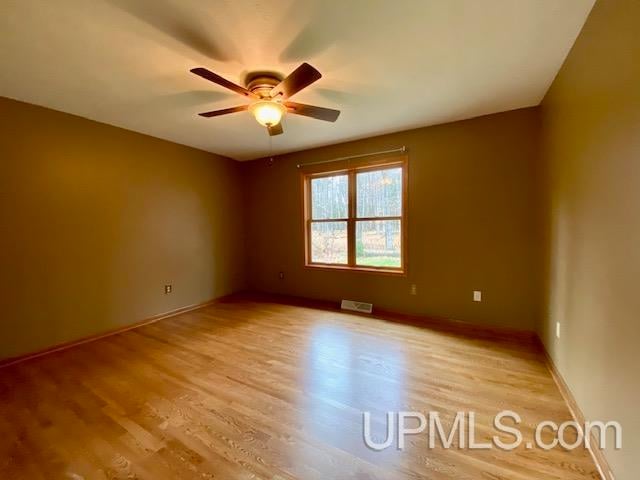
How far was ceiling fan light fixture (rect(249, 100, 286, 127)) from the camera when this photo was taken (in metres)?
2.19

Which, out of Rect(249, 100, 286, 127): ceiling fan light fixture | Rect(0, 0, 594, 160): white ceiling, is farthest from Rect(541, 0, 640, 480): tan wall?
Rect(249, 100, 286, 127): ceiling fan light fixture

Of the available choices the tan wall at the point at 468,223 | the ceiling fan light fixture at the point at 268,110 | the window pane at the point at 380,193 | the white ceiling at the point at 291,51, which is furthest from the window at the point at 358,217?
the ceiling fan light fixture at the point at 268,110

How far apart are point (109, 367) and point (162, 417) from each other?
111 centimetres

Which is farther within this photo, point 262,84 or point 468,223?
point 468,223

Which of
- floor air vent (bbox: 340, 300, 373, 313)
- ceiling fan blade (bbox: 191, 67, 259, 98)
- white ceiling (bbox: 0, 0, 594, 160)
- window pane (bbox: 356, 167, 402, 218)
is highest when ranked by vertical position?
white ceiling (bbox: 0, 0, 594, 160)

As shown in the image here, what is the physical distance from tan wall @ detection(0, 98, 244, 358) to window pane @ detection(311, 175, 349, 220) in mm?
1741

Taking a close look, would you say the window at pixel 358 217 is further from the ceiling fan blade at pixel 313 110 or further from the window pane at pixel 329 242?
the ceiling fan blade at pixel 313 110

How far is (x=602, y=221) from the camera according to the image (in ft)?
4.85

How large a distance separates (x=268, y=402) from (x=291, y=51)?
98.2 inches

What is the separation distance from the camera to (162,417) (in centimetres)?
182

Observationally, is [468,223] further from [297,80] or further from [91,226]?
[91,226]

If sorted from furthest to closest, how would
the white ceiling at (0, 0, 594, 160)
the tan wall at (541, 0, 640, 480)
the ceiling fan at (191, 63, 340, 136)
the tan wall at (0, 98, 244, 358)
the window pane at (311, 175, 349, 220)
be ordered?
the window pane at (311, 175, 349, 220), the tan wall at (0, 98, 244, 358), the ceiling fan at (191, 63, 340, 136), the white ceiling at (0, 0, 594, 160), the tan wall at (541, 0, 640, 480)

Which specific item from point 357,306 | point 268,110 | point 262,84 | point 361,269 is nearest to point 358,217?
point 361,269

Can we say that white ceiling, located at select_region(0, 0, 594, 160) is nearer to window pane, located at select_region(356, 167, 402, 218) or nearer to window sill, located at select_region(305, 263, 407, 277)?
window pane, located at select_region(356, 167, 402, 218)
